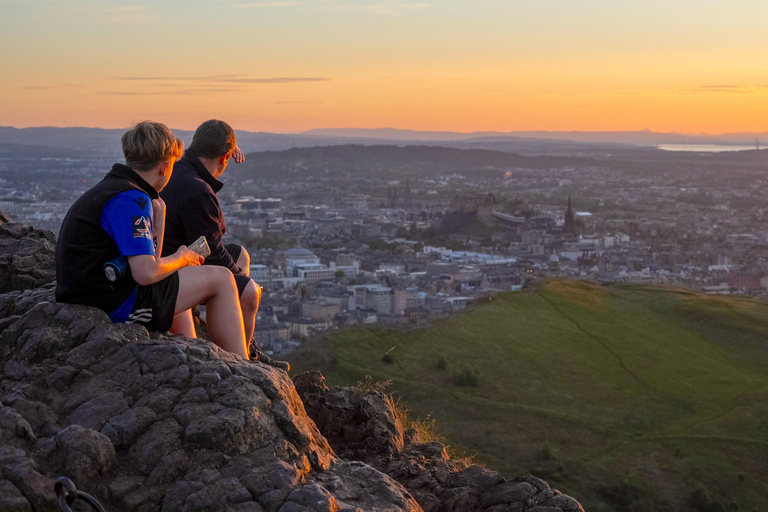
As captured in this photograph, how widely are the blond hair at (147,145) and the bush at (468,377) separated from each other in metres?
16.4

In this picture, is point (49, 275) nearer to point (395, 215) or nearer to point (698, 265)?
point (698, 265)

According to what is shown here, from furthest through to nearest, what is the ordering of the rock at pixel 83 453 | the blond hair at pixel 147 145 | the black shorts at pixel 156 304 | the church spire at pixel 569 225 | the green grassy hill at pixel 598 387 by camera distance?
the church spire at pixel 569 225 < the green grassy hill at pixel 598 387 < the black shorts at pixel 156 304 < the blond hair at pixel 147 145 < the rock at pixel 83 453

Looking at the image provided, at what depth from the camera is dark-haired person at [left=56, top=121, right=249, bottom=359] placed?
4.32m

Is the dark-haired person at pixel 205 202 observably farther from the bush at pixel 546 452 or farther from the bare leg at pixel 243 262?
the bush at pixel 546 452

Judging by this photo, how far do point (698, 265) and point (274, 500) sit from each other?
74105 millimetres

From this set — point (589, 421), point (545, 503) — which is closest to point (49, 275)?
point (545, 503)

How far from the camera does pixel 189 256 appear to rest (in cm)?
478

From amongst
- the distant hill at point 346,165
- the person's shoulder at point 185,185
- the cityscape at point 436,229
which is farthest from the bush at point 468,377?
the distant hill at point 346,165

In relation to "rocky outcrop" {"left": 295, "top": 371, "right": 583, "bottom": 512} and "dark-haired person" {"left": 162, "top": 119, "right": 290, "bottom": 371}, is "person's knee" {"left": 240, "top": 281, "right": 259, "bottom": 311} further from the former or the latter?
"rocky outcrop" {"left": 295, "top": 371, "right": 583, "bottom": 512}

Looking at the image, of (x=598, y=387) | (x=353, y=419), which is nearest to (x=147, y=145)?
(x=353, y=419)

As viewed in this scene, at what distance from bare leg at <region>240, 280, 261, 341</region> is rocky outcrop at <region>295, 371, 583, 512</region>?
2.87 feet

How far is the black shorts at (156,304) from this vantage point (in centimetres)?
459

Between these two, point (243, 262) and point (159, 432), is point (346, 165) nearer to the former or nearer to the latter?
point (243, 262)

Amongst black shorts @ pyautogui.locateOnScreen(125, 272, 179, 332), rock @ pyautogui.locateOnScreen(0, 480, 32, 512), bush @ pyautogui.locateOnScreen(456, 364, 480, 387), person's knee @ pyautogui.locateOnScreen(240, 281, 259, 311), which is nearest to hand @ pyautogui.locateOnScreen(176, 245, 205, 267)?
black shorts @ pyautogui.locateOnScreen(125, 272, 179, 332)
